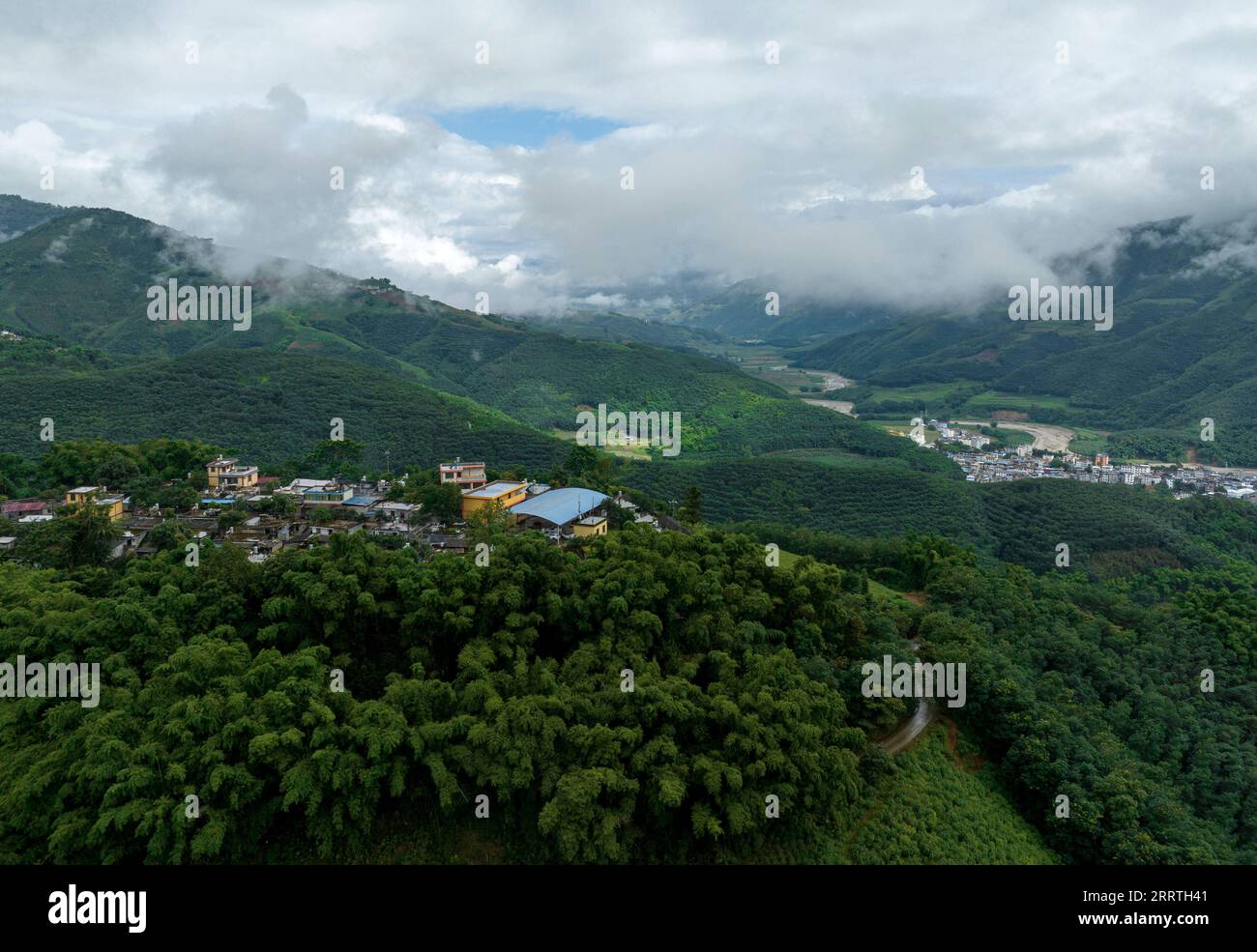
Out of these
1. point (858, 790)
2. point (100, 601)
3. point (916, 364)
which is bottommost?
point (858, 790)

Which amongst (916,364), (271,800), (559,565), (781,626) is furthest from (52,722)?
(916,364)

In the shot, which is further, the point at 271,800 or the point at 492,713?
the point at 492,713

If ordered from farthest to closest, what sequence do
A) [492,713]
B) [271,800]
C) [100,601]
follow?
1. [100,601]
2. [492,713]
3. [271,800]

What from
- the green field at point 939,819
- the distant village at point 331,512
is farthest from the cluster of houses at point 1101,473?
the green field at point 939,819

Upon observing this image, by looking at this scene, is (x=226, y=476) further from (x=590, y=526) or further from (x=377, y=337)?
(x=377, y=337)

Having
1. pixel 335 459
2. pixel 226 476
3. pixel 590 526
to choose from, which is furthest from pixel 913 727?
pixel 335 459

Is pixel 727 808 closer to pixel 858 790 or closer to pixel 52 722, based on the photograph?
pixel 858 790
